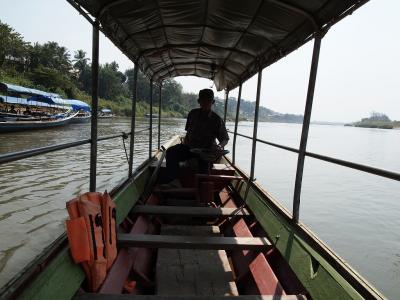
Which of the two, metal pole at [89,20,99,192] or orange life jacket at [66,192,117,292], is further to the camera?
metal pole at [89,20,99,192]

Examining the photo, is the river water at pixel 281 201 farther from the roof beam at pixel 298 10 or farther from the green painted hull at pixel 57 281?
the roof beam at pixel 298 10

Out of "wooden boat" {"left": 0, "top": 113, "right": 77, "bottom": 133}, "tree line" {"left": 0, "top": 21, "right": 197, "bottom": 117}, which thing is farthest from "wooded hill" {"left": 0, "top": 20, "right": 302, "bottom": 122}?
"wooden boat" {"left": 0, "top": 113, "right": 77, "bottom": 133}

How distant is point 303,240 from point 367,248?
7340 mm

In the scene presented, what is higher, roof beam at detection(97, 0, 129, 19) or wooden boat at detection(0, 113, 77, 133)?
roof beam at detection(97, 0, 129, 19)

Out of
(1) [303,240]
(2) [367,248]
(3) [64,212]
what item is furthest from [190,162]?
(2) [367,248]

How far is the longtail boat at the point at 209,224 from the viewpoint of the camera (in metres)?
2.28

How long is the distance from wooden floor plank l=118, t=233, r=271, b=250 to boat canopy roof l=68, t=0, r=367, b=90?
206 cm

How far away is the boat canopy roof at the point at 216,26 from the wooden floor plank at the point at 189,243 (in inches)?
81.2

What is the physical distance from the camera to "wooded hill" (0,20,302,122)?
46844mm

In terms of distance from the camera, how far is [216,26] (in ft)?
13.3

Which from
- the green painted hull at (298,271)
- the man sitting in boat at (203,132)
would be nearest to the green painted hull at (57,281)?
the green painted hull at (298,271)

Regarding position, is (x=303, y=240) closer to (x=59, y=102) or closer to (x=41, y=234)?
(x=41, y=234)

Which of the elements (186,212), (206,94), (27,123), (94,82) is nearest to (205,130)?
(206,94)

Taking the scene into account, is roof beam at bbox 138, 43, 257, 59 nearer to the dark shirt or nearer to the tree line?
the dark shirt
